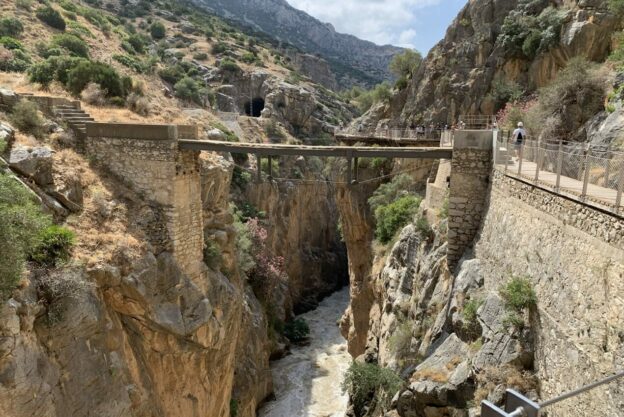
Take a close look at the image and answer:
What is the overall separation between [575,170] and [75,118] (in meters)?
15.0

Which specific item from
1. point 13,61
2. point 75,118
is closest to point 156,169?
point 75,118

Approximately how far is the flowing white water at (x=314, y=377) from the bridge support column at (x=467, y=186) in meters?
13.3

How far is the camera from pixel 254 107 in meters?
61.6

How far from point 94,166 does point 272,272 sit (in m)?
15.5

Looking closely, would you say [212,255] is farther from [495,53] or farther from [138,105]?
[495,53]

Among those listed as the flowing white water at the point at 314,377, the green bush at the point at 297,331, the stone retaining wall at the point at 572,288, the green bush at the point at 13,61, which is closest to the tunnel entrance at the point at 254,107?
the green bush at the point at 13,61

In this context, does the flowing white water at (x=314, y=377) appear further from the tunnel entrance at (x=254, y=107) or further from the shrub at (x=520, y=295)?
the tunnel entrance at (x=254, y=107)

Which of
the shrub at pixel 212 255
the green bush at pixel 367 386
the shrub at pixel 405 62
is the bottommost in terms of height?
the green bush at pixel 367 386

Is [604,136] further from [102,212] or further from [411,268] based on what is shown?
[102,212]

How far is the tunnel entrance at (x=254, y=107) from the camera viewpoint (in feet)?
198

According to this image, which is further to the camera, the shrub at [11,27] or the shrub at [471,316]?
the shrub at [11,27]

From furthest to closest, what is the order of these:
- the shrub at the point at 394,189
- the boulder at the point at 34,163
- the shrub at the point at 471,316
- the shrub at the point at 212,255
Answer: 1. the shrub at the point at 394,189
2. the shrub at the point at 212,255
3. the boulder at the point at 34,163
4. the shrub at the point at 471,316

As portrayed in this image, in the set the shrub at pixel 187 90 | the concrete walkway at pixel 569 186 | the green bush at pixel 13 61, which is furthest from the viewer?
the shrub at pixel 187 90

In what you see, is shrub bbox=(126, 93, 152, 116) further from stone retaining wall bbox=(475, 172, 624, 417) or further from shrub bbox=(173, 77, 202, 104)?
shrub bbox=(173, 77, 202, 104)
